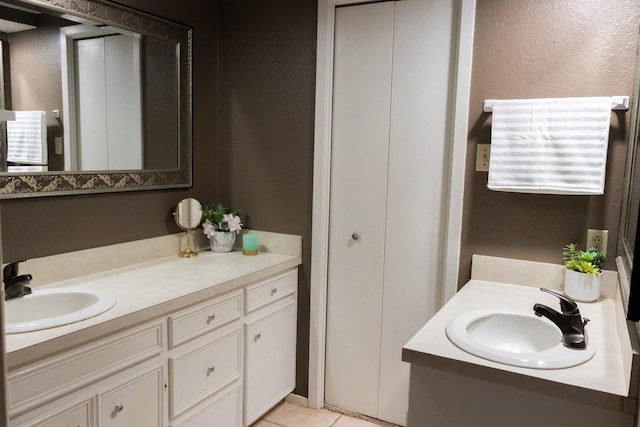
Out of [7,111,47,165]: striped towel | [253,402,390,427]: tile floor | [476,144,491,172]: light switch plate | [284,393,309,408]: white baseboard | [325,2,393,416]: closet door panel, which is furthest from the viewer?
[284,393,309,408]: white baseboard

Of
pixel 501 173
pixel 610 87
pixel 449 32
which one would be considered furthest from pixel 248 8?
pixel 610 87

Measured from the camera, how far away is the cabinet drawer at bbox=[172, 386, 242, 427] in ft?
6.85

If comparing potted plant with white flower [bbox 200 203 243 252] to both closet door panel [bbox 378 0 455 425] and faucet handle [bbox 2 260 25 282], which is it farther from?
→ faucet handle [bbox 2 260 25 282]

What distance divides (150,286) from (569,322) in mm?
1511

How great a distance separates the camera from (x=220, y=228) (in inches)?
106

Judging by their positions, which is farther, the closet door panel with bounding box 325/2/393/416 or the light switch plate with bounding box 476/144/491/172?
the closet door panel with bounding box 325/2/393/416

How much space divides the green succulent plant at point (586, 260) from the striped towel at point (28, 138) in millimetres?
2084

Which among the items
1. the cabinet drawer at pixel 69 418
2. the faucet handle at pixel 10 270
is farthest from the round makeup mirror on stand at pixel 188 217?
the cabinet drawer at pixel 69 418

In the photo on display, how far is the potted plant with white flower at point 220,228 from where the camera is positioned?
8.84ft

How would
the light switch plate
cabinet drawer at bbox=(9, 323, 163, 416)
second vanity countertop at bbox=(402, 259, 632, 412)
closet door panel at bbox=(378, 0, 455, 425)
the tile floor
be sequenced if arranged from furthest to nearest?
the tile floor
closet door panel at bbox=(378, 0, 455, 425)
the light switch plate
cabinet drawer at bbox=(9, 323, 163, 416)
second vanity countertop at bbox=(402, 259, 632, 412)

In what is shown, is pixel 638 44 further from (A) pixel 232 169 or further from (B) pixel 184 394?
(B) pixel 184 394

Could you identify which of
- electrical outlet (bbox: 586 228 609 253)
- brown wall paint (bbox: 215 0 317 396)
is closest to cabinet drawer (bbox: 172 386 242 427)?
brown wall paint (bbox: 215 0 317 396)

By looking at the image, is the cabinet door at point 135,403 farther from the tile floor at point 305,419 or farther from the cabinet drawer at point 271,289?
the tile floor at point 305,419

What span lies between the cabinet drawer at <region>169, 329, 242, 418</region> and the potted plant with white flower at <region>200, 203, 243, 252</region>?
1.89ft
